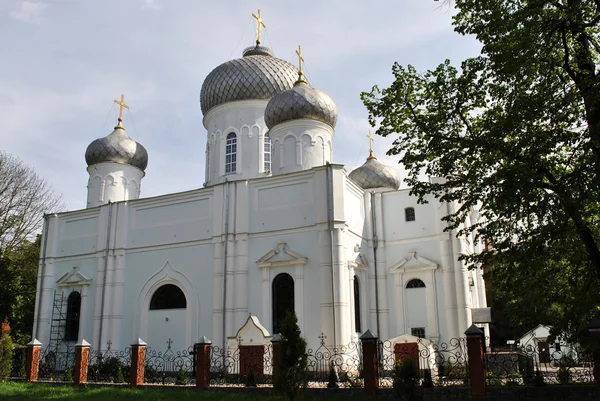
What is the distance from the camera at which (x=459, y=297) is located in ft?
58.0

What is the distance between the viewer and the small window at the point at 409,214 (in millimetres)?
19359

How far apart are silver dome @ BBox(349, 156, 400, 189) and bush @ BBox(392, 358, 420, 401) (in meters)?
14.0

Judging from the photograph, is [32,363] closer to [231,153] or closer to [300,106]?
[231,153]

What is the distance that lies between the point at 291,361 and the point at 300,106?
36.8 ft

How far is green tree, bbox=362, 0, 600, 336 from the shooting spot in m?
8.46

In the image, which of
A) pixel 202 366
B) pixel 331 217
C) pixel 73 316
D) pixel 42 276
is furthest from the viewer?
pixel 42 276

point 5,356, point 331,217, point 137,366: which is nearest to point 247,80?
point 331,217

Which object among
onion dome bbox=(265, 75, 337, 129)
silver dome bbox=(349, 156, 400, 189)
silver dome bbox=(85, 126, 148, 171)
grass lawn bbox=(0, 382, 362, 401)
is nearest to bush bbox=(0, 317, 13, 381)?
grass lawn bbox=(0, 382, 362, 401)

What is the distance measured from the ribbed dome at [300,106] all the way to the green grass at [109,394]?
10.3m

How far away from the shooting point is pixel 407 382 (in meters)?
9.43

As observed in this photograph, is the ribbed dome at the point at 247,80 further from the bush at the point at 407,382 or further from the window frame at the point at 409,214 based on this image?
the bush at the point at 407,382

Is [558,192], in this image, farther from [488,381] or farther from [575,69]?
[488,381]

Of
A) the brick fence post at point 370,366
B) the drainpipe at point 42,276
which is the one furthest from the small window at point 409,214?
the drainpipe at point 42,276

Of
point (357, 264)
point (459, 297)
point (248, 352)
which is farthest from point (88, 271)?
point (459, 297)
